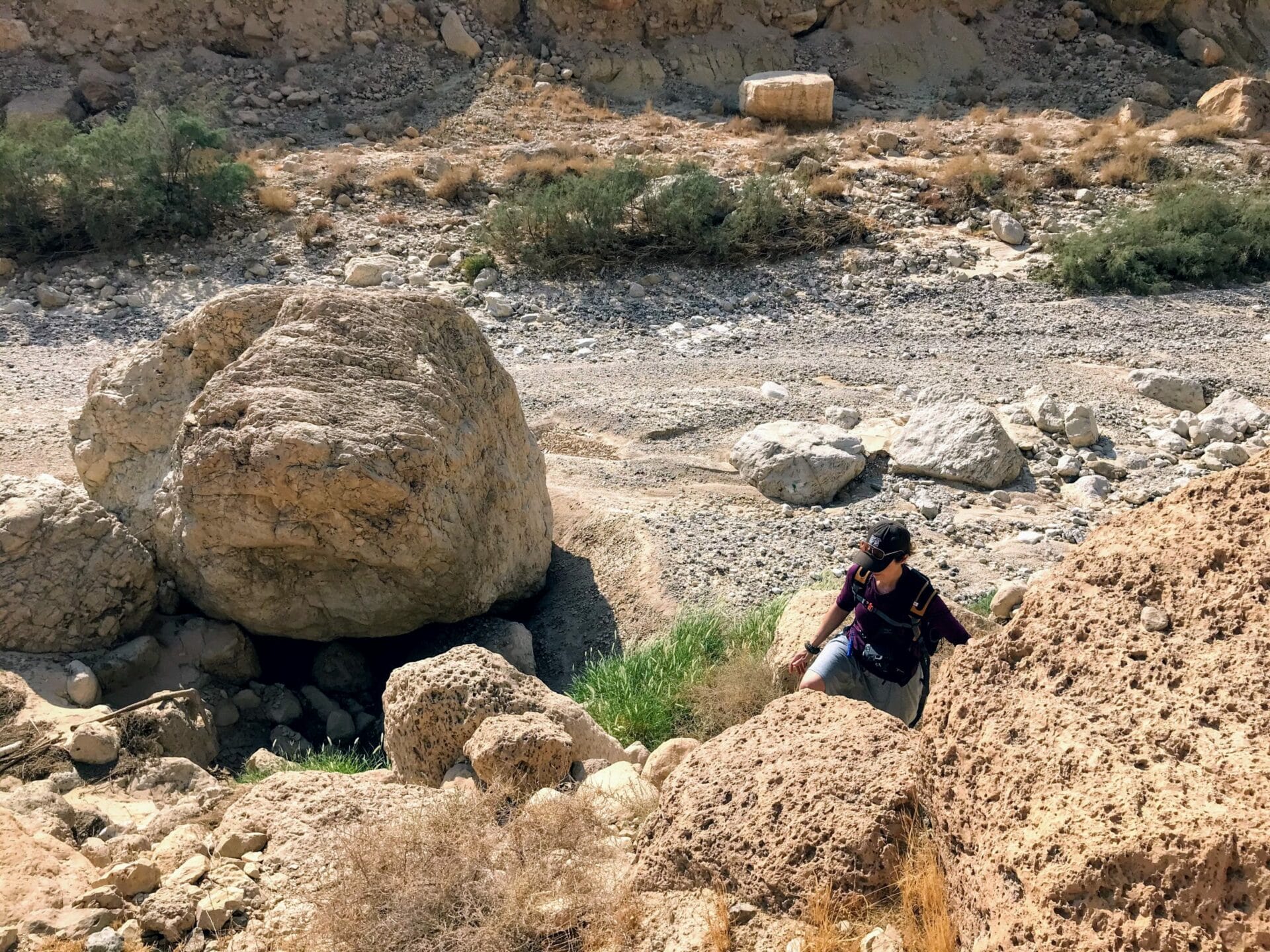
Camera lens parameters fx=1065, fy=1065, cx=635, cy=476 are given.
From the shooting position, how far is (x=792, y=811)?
2703mm

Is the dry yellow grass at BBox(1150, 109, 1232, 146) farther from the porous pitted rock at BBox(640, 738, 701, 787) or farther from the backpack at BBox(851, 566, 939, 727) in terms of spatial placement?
the porous pitted rock at BBox(640, 738, 701, 787)

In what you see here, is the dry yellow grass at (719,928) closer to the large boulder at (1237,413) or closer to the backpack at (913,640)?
the backpack at (913,640)

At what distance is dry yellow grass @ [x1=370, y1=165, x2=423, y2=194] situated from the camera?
1402 centimetres

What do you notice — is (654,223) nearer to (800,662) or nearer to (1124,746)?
(800,662)

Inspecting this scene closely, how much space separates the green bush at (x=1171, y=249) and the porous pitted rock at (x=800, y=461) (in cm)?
559

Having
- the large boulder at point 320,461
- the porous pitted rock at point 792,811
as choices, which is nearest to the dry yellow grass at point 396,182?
the large boulder at point 320,461

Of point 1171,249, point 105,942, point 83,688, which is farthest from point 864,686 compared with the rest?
point 1171,249

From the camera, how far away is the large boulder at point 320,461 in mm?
5004

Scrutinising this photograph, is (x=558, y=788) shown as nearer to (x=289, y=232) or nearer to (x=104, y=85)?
(x=289, y=232)

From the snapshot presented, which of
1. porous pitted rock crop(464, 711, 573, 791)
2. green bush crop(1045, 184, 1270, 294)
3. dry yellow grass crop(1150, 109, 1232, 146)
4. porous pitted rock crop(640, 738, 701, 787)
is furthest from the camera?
dry yellow grass crop(1150, 109, 1232, 146)

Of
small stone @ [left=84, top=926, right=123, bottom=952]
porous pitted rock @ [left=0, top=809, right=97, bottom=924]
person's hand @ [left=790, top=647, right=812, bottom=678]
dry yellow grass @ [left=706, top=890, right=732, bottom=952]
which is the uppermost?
dry yellow grass @ [left=706, top=890, right=732, bottom=952]

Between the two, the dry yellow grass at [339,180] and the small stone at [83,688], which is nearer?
the small stone at [83,688]

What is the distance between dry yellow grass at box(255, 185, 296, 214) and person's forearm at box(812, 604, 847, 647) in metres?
11.2

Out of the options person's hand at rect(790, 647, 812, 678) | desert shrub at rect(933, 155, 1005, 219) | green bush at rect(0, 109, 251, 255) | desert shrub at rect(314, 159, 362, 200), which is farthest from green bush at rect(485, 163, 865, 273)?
person's hand at rect(790, 647, 812, 678)
